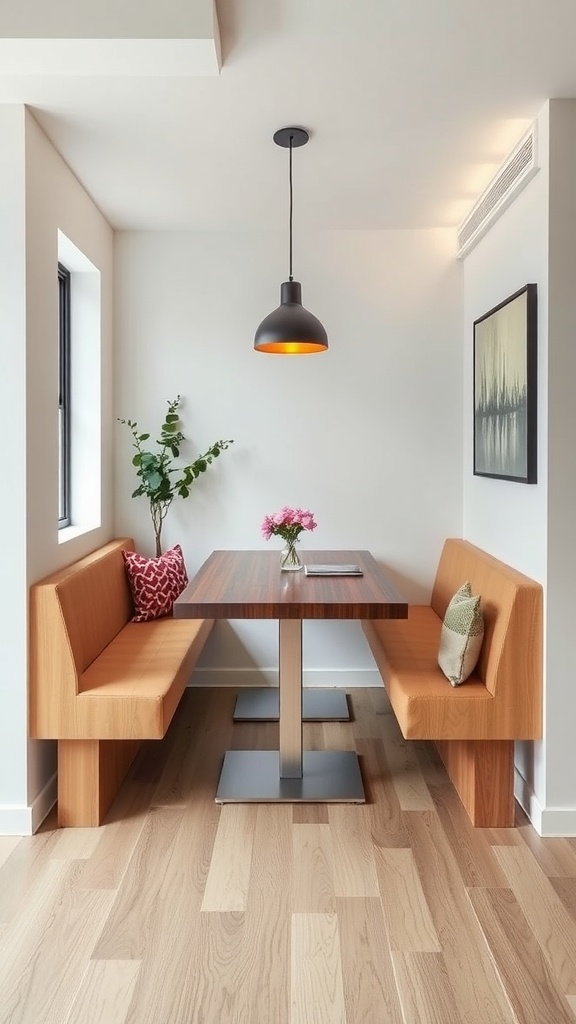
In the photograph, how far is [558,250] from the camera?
7.98 feet

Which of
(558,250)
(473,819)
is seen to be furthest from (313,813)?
(558,250)

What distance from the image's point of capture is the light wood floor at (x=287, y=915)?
65.9 inches

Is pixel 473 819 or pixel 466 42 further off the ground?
pixel 466 42

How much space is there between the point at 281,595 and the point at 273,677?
1.58 metres

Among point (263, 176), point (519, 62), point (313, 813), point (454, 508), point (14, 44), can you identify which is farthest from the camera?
point (454, 508)

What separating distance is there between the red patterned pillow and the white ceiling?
1735mm

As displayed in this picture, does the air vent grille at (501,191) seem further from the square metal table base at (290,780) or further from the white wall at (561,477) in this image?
the square metal table base at (290,780)

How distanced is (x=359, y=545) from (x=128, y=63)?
250 centimetres

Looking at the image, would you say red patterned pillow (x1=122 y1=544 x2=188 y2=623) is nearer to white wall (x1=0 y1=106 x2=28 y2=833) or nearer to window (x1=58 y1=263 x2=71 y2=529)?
window (x1=58 y1=263 x2=71 y2=529)

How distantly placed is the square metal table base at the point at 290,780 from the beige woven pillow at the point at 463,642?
0.61 metres

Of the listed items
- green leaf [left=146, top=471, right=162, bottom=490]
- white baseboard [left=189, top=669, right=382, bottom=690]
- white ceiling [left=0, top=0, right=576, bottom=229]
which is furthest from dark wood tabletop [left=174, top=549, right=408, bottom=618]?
white ceiling [left=0, top=0, right=576, bottom=229]

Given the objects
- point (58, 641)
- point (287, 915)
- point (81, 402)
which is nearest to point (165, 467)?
point (81, 402)

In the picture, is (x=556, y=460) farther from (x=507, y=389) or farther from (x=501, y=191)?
(x=501, y=191)

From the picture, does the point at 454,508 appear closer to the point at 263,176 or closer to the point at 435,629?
the point at 435,629
